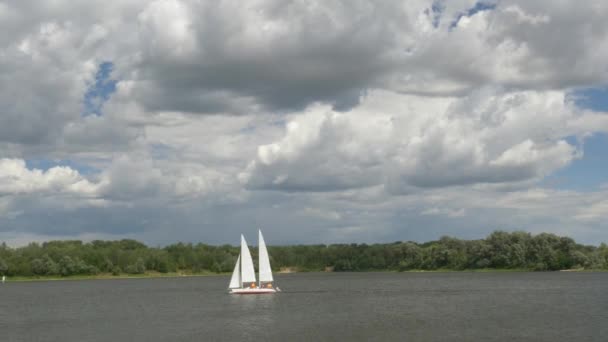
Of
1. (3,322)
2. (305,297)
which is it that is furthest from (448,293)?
(3,322)

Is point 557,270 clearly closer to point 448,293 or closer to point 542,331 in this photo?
point 448,293

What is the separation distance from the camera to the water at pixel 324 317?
57812 mm

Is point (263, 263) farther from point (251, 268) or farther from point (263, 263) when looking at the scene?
point (251, 268)

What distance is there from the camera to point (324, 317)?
72.9 m

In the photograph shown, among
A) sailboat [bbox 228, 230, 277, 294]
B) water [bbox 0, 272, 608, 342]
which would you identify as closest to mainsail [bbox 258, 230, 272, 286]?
sailboat [bbox 228, 230, 277, 294]

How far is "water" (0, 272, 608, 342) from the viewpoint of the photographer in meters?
57.8

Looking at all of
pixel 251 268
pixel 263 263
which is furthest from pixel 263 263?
pixel 251 268

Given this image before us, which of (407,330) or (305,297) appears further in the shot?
(305,297)

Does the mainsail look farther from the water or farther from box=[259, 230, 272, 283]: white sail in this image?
the water

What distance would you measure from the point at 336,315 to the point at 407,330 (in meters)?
16.2

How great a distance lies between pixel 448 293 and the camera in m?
108

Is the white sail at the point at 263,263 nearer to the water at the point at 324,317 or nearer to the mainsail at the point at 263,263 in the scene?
the mainsail at the point at 263,263

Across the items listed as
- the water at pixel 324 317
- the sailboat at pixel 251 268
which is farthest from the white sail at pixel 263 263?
the water at pixel 324 317

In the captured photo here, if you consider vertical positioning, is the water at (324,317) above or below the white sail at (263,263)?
below
